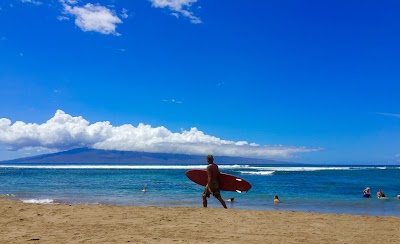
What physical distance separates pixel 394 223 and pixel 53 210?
9.68 metres

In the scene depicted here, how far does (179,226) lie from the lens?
29.7ft

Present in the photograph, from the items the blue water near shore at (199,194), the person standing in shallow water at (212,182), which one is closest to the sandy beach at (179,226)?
the person standing in shallow water at (212,182)

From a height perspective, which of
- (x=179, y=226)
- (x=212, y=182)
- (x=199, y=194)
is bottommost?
(x=199, y=194)

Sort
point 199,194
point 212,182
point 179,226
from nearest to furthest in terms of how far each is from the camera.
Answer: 1. point 179,226
2. point 212,182
3. point 199,194

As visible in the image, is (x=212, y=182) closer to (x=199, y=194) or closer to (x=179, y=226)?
(x=179, y=226)

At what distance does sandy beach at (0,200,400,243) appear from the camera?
25.6 ft

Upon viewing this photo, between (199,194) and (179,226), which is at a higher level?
(179,226)

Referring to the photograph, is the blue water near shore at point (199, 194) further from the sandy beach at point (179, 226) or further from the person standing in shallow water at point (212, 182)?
the sandy beach at point (179, 226)

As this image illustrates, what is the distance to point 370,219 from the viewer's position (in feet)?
35.7

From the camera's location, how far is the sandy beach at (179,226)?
25.6 feet

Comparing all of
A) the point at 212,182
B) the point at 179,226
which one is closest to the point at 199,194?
the point at 212,182

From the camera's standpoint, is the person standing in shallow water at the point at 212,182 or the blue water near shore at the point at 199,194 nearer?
the person standing in shallow water at the point at 212,182

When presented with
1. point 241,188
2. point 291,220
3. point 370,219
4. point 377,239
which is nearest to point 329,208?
Result: point 241,188

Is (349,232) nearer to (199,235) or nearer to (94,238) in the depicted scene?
(199,235)
